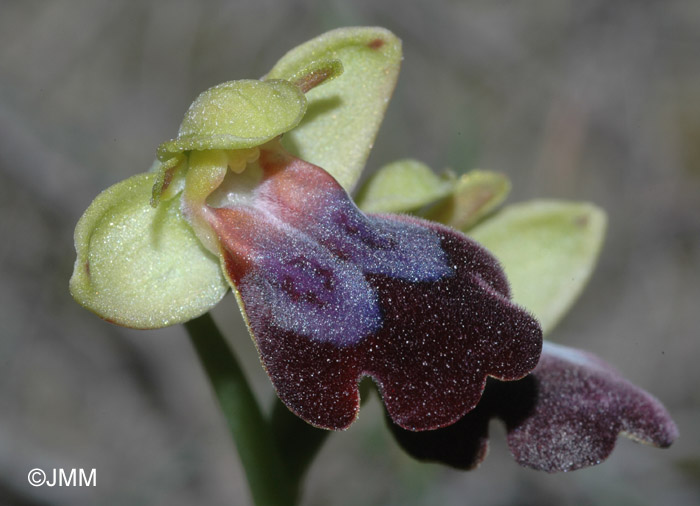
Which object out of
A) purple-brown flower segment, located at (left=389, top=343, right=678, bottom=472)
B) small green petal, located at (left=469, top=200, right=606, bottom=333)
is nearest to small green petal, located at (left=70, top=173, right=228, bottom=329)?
purple-brown flower segment, located at (left=389, top=343, right=678, bottom=472)

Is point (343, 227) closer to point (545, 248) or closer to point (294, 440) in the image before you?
point (294, 440)

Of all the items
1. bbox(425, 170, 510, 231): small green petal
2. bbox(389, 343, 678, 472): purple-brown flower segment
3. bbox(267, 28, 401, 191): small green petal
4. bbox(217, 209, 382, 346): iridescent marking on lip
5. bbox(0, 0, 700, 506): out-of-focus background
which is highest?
bbox(267, 28, 401, 191): small green petal

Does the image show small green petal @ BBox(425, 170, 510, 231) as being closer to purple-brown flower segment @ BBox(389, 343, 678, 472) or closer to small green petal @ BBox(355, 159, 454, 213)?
small green petal @ BBox(355, 159, 454, 213)

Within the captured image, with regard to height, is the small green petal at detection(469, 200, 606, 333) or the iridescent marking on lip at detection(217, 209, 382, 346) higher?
the iridescent marking on lip at detection(217, 209, 382, 346)

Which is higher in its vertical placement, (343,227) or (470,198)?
(343,227)

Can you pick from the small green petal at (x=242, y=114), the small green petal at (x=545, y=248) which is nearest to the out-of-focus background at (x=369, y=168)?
the small green petal at (x=545, y=248)

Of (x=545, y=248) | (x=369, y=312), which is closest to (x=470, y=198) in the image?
(x=545, y=248)

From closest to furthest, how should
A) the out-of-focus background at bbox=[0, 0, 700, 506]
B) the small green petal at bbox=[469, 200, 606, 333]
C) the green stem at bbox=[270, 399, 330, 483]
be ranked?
the green stem at bbox=[270, 399, 330, 483] < the small green petal at bbox=[469, 200, 606, 333] < the out-of-focus background at bbox=[0, 0, 700, 506]
